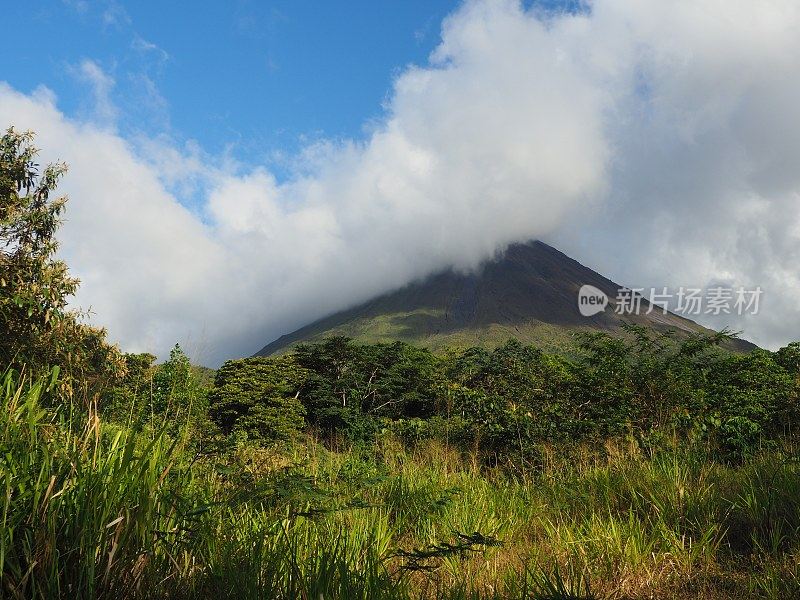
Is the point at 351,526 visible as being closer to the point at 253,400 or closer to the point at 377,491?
the point at 377,491

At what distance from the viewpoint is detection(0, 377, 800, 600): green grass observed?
6.49 feet

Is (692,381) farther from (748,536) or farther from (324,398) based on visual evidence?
(324,398)

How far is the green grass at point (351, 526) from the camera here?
1979 mm

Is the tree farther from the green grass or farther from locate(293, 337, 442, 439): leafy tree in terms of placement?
locate(293, 337, 442, 439): leafy tree

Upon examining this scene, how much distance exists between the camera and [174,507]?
7.84 ft

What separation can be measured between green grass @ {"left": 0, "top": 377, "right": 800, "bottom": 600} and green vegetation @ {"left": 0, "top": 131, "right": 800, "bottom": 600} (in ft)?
0.05

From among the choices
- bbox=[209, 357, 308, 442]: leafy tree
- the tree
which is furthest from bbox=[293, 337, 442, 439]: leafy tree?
the tree

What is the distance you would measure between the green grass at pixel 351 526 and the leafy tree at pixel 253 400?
41.8 feet

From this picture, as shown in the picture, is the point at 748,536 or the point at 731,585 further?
the point at 748,536

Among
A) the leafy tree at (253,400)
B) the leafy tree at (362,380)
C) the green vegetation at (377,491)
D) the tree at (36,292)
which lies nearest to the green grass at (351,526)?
the green vegetation at (377,491)

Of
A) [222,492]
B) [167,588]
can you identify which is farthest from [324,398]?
[167,588]

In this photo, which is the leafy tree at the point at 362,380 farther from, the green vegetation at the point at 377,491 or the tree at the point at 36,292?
the tree at the point at 36,292

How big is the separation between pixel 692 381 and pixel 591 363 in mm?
1730

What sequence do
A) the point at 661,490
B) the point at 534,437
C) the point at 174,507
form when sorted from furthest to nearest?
the point at 534,437 < the point at 661,490 < the point at 174,507
